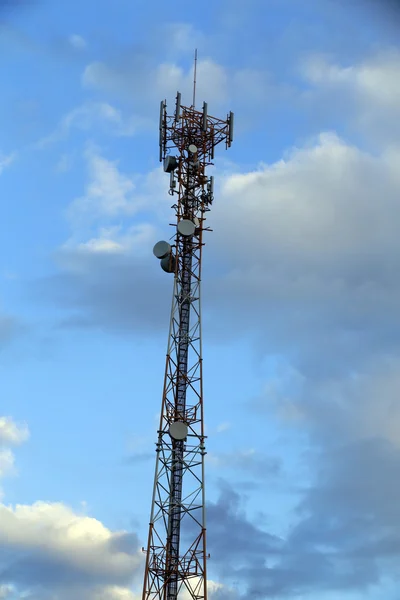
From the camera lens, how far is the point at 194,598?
9062 cm

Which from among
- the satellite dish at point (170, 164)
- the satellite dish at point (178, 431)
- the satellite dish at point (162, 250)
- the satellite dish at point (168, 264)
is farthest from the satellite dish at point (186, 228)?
the satellite dish at point (178, 431)

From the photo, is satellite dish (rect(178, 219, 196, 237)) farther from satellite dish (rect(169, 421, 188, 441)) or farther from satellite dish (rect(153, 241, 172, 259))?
satellite dish (rect(169, 421, 188, 441))

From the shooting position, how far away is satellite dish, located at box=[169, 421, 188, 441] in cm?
9294

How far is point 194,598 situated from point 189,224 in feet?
87.0

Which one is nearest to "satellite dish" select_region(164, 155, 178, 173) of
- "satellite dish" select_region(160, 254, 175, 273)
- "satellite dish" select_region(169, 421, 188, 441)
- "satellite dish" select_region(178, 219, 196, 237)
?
"satellite dish" select_region(178, 219, 196, 237)

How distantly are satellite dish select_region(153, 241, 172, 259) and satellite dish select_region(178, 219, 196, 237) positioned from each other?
1.45 meters

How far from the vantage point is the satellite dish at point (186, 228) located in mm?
97875

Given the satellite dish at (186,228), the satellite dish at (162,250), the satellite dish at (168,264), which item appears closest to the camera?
the satellite dish at (186,228)

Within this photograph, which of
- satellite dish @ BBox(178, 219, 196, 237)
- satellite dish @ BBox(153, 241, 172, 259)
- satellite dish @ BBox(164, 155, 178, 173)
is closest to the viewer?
satellite dish @ BBox(178, 219, 196, 237)

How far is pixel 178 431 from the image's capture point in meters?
93.1

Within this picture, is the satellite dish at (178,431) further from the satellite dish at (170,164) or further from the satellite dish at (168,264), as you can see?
the satellite dish at (170,164)

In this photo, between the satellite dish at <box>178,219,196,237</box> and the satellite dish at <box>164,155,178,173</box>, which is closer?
the satellite dish at <box>178,219,196,237</box>

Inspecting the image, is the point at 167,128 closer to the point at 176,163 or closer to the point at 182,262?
the point at 176,163

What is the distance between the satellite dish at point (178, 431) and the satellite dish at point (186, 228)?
1395 cm
